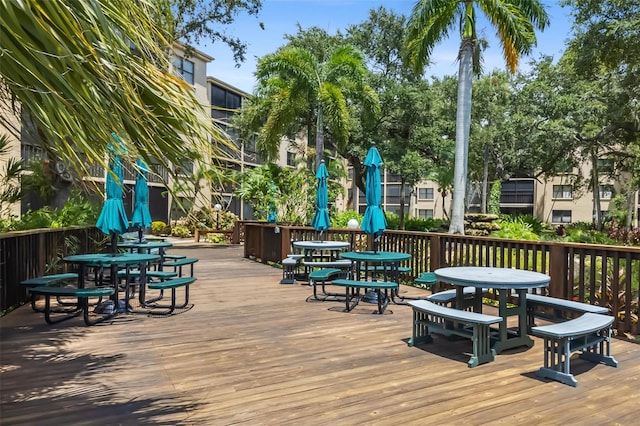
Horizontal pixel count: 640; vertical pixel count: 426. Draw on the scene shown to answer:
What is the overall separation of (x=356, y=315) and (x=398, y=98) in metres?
18.2

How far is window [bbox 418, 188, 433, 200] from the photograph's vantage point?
59.9 metres

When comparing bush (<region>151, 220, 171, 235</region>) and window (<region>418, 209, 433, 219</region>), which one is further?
window (<region>418, 209, 433, 219</region>)

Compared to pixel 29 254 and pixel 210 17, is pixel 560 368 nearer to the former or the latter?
pixel 29 254

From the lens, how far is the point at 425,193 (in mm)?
60156

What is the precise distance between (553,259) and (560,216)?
165ft

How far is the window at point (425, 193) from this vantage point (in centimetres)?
5994

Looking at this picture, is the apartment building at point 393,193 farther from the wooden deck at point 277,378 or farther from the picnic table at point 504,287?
the picnic table at point 504,287

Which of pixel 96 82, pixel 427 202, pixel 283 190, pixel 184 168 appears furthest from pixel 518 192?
pixel 96 82

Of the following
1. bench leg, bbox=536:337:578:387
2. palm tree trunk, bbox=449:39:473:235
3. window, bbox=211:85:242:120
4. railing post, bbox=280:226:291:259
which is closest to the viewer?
bench leg, bbox=536:337:578:387

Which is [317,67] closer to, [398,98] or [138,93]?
[398,98]

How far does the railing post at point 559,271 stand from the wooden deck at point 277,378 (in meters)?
0.97

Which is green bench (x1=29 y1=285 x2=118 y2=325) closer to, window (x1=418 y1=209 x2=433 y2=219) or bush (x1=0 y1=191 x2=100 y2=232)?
bush (x1=0 y1=191 x2=100 y2=232)

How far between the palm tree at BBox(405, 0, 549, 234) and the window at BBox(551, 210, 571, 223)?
42.1 m

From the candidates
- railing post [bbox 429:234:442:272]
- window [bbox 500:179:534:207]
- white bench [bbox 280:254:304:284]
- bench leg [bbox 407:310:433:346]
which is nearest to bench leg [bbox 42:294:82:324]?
white bench [bbox 280:254:304:284]
